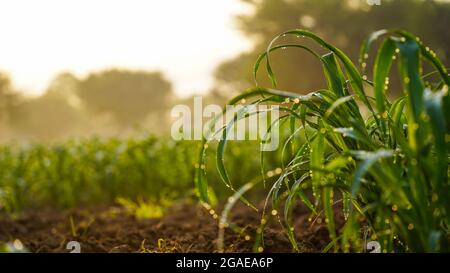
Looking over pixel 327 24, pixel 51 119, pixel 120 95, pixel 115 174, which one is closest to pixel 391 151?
pixel 115 174

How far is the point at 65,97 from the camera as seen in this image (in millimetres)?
65062

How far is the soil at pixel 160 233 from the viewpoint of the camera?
2797mm

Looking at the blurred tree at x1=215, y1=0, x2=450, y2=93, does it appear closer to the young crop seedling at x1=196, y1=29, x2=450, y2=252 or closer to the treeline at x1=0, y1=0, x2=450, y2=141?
the treeline at x1=0, y1=0, x2=450, y2=141

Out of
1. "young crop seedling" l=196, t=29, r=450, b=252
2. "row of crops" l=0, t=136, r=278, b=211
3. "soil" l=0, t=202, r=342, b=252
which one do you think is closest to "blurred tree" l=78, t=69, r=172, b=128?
"row of crops" l=0, t=136, r=278, b=211

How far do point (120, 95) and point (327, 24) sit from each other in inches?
1207

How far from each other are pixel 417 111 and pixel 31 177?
6.38m

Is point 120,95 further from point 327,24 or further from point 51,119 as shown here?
point 327,24

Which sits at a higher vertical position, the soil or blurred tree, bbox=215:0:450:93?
blurred tree, bbox=215:0:450:93

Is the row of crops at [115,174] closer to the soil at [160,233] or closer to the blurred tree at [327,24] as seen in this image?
the soil at [160,233]

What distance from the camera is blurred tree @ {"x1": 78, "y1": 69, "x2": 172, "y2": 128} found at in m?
53.2

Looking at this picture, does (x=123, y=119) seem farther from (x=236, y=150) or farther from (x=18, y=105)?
(x=236, y=150)

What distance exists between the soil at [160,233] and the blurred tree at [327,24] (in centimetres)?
2024

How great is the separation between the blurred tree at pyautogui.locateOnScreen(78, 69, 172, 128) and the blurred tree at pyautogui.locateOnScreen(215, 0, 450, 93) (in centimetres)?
2453
